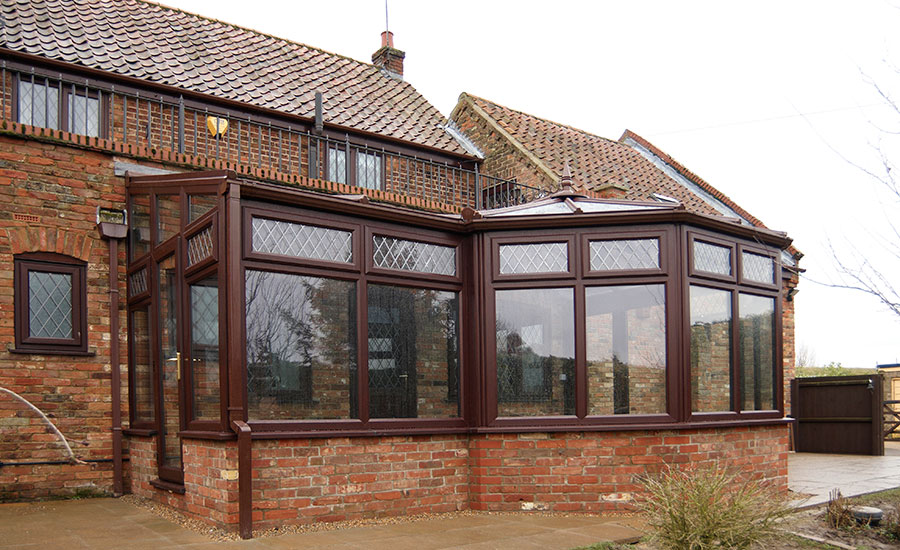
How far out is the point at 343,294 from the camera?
767 centimetres

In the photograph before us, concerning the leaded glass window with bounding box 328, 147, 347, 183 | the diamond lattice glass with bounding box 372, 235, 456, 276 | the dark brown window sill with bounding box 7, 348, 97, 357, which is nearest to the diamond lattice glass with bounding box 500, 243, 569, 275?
the diamond lattice glass with bounding box 372, 235, 456, 276

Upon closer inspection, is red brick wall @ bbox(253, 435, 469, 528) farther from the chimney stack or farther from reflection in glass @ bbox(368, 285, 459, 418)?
the chimney stack

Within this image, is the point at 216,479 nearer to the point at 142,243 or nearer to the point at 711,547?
the point at 142,243

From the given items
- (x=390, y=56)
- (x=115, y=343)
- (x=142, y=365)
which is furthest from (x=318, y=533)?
(x=390, y=56)

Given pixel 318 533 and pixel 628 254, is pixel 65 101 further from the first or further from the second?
pixel 628 254

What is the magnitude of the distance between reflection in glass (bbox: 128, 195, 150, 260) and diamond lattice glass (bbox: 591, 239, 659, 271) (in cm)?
469

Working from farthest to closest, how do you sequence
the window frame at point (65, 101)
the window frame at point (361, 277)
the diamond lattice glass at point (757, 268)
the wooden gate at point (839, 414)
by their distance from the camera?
the wooden gate at point (839, 414)
the window frame at point (65, 101)
the diamond lattice glass at point (757, 268)
the window frame at point (361, 277)

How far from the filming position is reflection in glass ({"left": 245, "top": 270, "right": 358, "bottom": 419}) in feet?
23.3

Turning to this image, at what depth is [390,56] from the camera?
16.6 meters

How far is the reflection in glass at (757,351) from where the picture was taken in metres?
8.82

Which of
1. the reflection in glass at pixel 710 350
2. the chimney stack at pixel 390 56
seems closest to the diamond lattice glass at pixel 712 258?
the reflection in glass at pixel 710 350

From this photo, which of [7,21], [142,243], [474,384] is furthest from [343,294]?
[7,21]

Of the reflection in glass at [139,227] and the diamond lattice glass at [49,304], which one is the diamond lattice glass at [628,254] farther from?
the diamond lattice glass at [49,304]

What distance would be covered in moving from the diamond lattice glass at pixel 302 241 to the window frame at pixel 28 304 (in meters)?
2.79
